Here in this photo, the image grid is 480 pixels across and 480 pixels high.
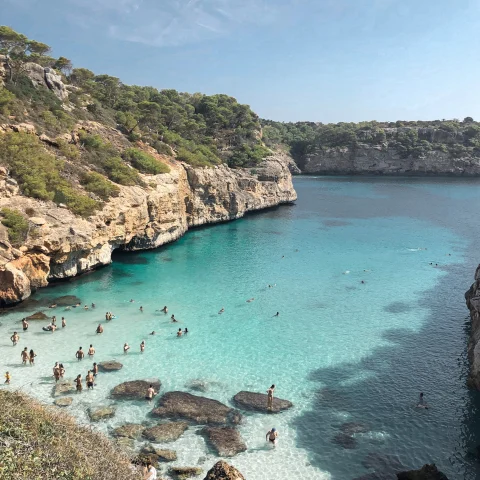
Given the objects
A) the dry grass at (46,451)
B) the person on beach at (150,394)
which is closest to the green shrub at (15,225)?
the person on beach at (150,394)

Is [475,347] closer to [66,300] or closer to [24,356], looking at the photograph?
[24,356]

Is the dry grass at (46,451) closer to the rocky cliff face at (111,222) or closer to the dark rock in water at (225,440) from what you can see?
the dark rock in water at (225,440)

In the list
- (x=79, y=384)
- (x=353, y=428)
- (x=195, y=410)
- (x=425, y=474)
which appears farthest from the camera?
(x=79, y=384)

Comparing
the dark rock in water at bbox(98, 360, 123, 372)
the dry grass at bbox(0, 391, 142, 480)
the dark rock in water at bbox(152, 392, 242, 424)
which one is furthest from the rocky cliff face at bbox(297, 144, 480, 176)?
the dry grass at bbox(0, 391, 142, 480)

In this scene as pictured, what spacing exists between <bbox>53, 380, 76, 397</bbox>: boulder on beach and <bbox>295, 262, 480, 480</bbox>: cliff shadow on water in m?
10.5

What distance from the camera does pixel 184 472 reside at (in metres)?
14.5

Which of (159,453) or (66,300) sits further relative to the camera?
(66,300)

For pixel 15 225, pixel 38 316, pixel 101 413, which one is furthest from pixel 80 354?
pixel 15 225

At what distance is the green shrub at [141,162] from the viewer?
47000mm

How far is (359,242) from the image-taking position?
50.6m

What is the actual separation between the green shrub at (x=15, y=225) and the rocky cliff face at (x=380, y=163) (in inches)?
4823

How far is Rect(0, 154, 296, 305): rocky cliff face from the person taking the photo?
2908cm

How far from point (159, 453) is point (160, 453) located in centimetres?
4

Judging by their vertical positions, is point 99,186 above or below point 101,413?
above
